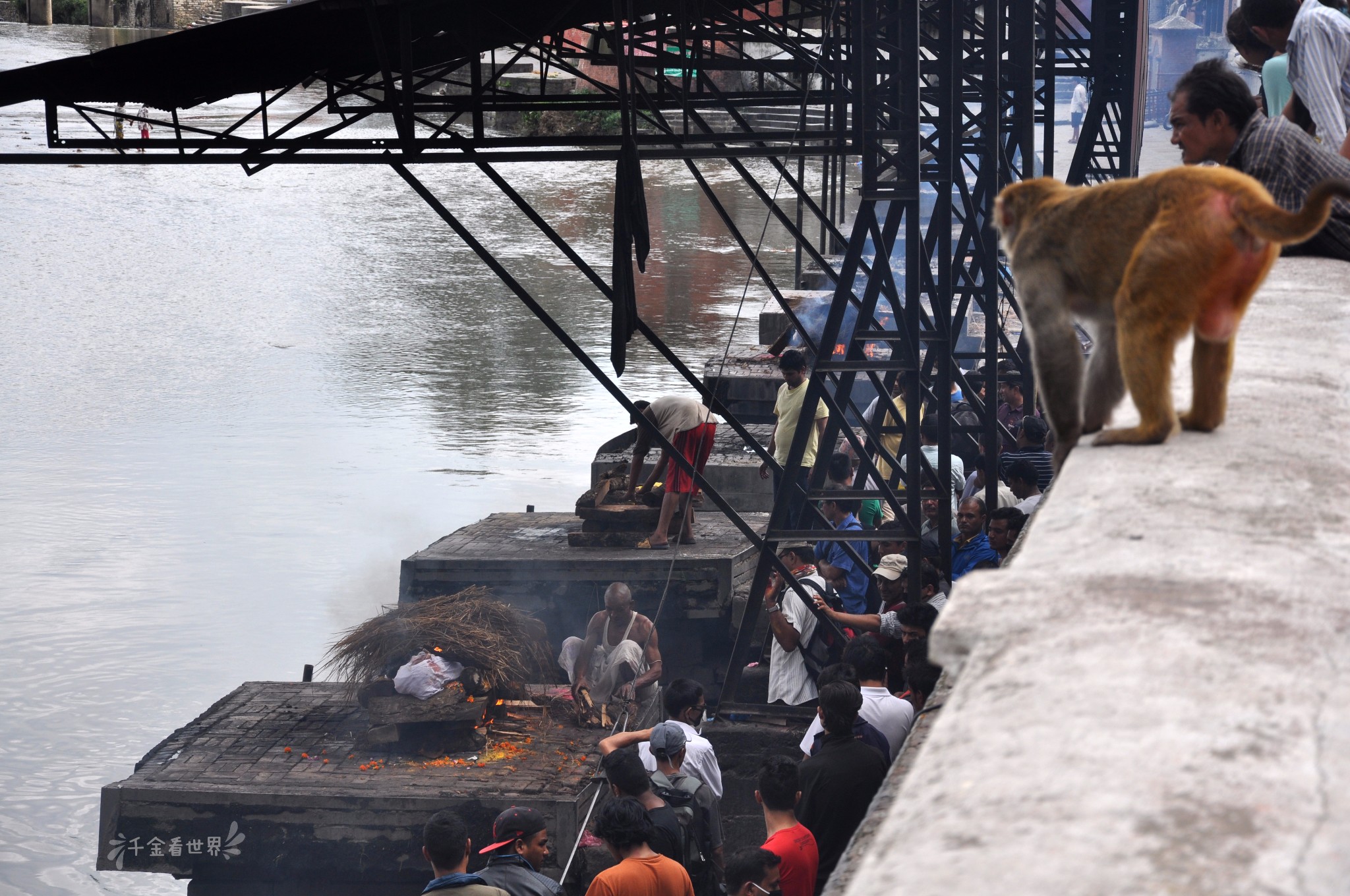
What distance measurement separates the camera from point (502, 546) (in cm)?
1184

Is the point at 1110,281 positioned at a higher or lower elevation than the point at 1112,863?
higher

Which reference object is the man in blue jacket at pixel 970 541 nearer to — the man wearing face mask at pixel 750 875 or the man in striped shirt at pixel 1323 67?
the man wearing face mask at pixel 750 875

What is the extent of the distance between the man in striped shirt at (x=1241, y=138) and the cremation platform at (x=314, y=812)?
5062 millimetres

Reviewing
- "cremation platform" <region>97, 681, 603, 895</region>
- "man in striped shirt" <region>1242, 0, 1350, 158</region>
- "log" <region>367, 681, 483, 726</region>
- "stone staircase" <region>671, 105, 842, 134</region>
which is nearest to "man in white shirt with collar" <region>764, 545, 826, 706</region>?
"cremation platform" <region>97, 681, 603, 895</region>

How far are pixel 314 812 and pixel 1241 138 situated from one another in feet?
19.9

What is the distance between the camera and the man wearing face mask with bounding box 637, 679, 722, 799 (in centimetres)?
692

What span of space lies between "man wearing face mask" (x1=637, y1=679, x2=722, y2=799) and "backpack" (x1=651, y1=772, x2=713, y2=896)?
0.55 feet

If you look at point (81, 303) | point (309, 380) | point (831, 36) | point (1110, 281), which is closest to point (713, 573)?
point (831, 36)

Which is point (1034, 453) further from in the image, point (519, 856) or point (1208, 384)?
point (1208, 384)

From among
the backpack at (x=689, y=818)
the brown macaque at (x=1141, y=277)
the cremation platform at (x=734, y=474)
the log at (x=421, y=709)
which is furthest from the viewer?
the cremation platform at (x=734, y=474)

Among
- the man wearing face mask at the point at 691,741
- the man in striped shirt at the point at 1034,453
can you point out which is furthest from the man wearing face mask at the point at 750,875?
the man in striped shirt at the point at 1034,453

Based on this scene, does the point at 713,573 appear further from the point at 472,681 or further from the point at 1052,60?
the point at 1052,60

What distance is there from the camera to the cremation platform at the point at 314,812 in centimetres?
782

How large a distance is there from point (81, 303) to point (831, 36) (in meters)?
20.3
